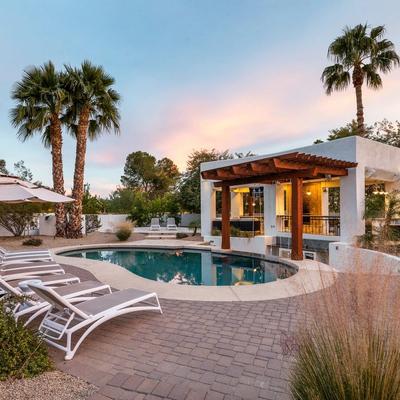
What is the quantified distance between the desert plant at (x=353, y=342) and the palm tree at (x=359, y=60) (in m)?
18.8

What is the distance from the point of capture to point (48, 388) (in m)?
2.81

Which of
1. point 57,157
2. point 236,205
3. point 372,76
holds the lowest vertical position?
point 236,205

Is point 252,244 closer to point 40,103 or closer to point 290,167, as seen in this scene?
point 290,167

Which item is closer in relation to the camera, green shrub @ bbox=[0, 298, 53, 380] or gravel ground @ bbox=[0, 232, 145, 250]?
green shrub @ bbox=[0, 298, 53, 380]

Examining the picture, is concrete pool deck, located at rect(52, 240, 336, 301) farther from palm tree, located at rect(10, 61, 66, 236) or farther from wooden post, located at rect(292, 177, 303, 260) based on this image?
palm tree, located at rect(10, 61, 66, 236)

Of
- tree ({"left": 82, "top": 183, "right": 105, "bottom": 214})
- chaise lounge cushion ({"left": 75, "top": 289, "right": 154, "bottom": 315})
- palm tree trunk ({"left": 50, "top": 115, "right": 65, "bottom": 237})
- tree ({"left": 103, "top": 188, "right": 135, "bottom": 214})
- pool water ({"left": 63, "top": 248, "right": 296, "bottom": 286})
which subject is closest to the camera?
chaise lounge cushion ({"left": 75, "top": 289, "right": 154, "bottom": 315})

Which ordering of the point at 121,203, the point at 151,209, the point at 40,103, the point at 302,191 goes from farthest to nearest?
1. the point at 121,203
2. the point at 151,209
3. the point at 40,103
4. the point at 302,191

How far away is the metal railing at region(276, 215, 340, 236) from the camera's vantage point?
13.3 m

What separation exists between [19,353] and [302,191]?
12.0 metres

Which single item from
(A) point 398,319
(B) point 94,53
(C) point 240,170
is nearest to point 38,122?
(B) point 94,53

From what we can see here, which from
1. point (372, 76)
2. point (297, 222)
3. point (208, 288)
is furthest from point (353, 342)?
point (372, 76)

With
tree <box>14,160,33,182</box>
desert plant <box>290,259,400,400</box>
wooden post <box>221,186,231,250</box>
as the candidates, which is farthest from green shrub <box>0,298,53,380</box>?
tree <box>14,160,33,182</box>

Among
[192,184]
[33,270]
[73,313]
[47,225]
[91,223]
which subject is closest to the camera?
[73,313]

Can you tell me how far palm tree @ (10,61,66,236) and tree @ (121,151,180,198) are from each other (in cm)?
3007
